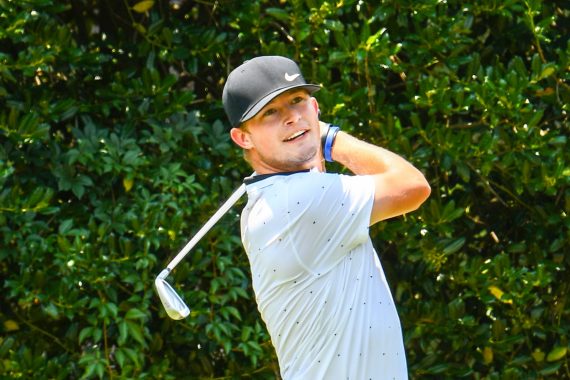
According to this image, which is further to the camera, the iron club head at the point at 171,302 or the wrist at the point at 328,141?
the wrist at the point at 328,141

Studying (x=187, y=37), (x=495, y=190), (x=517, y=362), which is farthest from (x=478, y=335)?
(x=187, y=37)

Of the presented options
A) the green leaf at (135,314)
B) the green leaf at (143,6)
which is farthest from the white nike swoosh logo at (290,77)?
the green leaf at (143,6)

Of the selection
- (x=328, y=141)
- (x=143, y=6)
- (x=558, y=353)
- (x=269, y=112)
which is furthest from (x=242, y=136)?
(x=558, y=353)

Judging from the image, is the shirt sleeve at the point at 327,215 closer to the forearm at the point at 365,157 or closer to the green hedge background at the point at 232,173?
the forearm at the point at 365,157

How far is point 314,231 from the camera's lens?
3396 millimetres

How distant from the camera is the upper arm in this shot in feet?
11.2

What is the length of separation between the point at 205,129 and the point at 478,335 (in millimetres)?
1472

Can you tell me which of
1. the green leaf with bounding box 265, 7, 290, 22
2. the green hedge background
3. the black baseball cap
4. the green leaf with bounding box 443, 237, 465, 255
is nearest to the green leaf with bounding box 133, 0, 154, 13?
the green hedge background

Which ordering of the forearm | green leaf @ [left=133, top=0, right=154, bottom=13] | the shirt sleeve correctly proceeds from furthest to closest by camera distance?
1. green leaf @ [left=133, top=0, right=154, bottom=13]
2. the forearm
3. the shirt sleeve

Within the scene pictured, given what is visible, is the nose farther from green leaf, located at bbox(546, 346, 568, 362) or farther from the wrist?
green leaf, located at bbox(546, 346, 568, 362)

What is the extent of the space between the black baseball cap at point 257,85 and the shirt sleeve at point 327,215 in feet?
0.80

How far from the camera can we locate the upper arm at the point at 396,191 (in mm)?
3422

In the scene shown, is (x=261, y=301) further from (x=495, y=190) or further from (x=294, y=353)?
(x=495, y=190)

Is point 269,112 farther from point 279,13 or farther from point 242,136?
point 279,13
